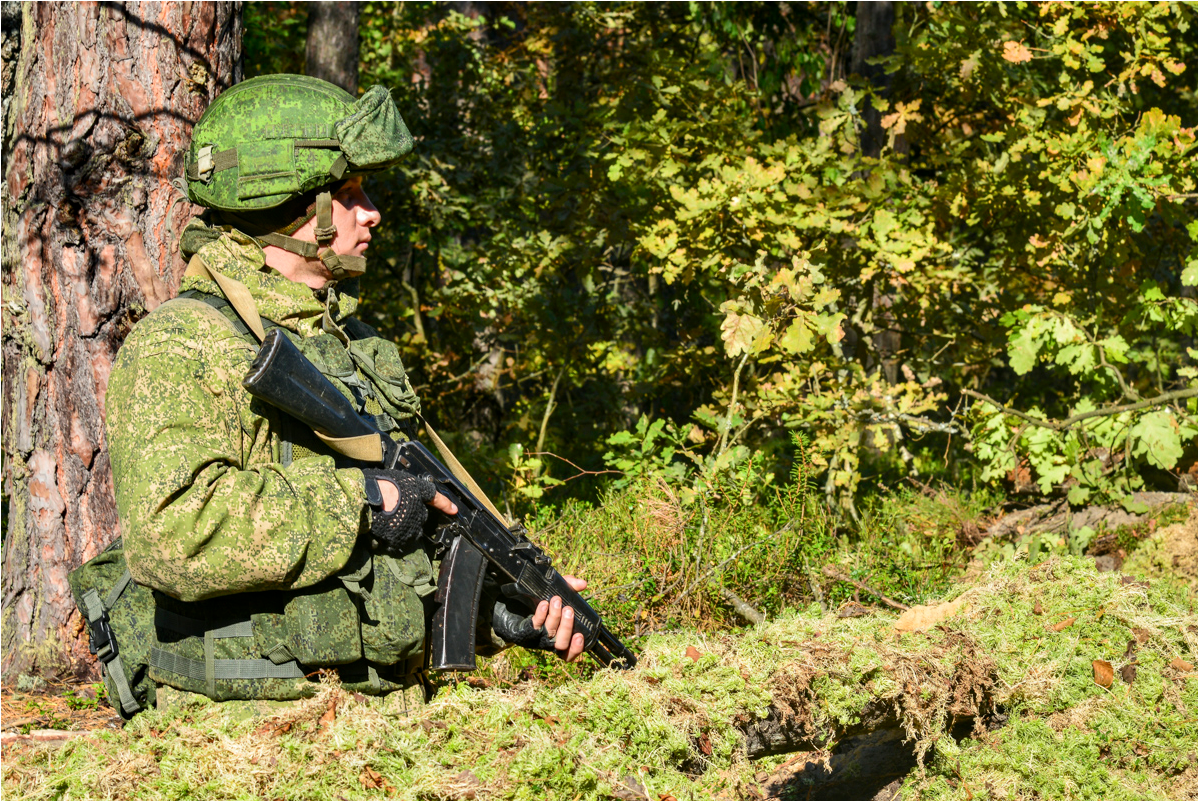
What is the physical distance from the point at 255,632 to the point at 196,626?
0.15 m

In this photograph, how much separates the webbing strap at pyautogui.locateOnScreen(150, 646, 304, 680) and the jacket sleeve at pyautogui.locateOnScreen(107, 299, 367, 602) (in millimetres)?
265

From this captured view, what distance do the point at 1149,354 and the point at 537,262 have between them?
3836 millimetres

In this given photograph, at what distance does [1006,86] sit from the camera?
6.21m

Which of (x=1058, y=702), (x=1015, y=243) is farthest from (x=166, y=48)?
(x=1015, y=243)

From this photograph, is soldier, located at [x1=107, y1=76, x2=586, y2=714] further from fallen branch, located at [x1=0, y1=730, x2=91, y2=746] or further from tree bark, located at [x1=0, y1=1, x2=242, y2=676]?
tree bark, located at [x1=0, y1=1, x2=242, y2=676]

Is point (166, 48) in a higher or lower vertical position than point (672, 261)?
higher

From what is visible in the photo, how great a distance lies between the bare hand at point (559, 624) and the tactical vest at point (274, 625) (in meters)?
0.38

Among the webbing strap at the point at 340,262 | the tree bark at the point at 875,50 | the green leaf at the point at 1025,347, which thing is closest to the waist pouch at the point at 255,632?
the webbing strap at the point at 340,262

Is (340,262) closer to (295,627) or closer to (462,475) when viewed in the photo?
(462,475)

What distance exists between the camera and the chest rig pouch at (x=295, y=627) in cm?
251

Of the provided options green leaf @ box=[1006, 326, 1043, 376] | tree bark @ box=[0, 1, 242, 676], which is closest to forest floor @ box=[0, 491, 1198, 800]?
tree bark @ box=[0, 1, 242, 676]

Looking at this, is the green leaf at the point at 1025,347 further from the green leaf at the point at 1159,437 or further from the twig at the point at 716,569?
the twig at the point at 716,569

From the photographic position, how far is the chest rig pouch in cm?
251

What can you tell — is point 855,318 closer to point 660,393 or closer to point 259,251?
point 660,393
